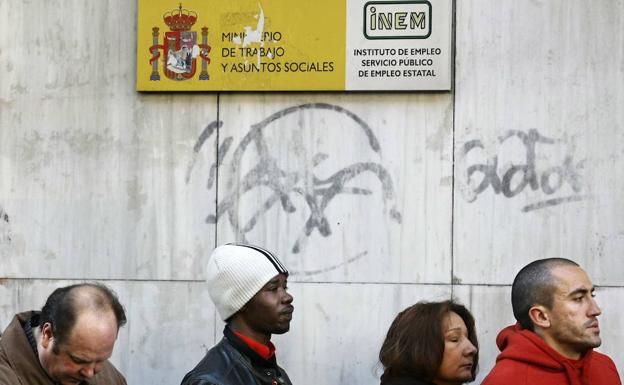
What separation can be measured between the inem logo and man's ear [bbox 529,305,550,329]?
1.97m

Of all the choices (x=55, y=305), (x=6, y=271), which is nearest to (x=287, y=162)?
(x=6, y=271)

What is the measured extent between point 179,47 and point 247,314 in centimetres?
206

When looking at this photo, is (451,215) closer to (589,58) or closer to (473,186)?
(473,186)

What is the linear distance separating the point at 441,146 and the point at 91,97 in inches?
81.3

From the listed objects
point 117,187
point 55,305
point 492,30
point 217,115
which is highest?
point 492,30

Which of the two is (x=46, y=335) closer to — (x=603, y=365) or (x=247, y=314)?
(x=247, y=314)

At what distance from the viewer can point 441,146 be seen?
6.28 meters

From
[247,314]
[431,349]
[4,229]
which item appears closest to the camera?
[247,314]

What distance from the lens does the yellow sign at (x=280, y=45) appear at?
6.28 meters

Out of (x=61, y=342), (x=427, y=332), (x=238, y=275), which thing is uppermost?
(x=238, y=275)

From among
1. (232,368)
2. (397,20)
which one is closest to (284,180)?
(397,20)

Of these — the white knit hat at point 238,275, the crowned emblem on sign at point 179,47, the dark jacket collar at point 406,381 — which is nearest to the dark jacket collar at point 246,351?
the white knit hat at point 238,275

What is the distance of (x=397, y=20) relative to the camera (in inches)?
247

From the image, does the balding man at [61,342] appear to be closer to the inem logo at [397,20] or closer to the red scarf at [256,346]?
the red scarf at [256,346]
